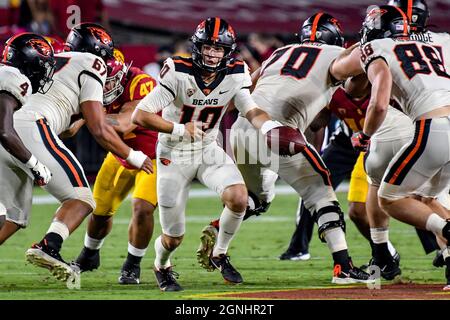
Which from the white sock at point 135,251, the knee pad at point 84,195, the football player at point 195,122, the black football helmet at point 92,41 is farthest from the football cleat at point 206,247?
the black football helmet at point 92,41

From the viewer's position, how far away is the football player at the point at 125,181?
290 inches

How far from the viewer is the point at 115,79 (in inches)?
295

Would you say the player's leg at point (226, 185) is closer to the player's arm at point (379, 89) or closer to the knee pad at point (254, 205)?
the knee pad at point (254, 205)

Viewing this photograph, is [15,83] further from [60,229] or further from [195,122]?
[195,122]

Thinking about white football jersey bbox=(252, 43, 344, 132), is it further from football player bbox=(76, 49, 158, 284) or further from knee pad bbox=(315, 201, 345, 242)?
football player bbox=(76, 49, 158, 284)

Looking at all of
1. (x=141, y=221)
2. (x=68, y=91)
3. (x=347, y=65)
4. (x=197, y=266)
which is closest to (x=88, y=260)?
(x=141, y=221)

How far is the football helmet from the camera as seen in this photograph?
24.4ft

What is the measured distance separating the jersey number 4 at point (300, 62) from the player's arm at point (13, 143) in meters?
1.83

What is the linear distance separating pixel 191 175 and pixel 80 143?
7296mm

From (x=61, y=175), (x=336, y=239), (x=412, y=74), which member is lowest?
(x=336, y=239)

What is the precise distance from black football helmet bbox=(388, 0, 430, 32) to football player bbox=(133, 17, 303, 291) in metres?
1.26

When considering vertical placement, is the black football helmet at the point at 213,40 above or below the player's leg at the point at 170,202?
above

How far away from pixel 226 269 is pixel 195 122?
1.04m

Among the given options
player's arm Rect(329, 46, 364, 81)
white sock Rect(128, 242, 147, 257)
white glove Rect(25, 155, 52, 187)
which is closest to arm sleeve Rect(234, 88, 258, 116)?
player's arm Rect(329, 46, 364, 81)
